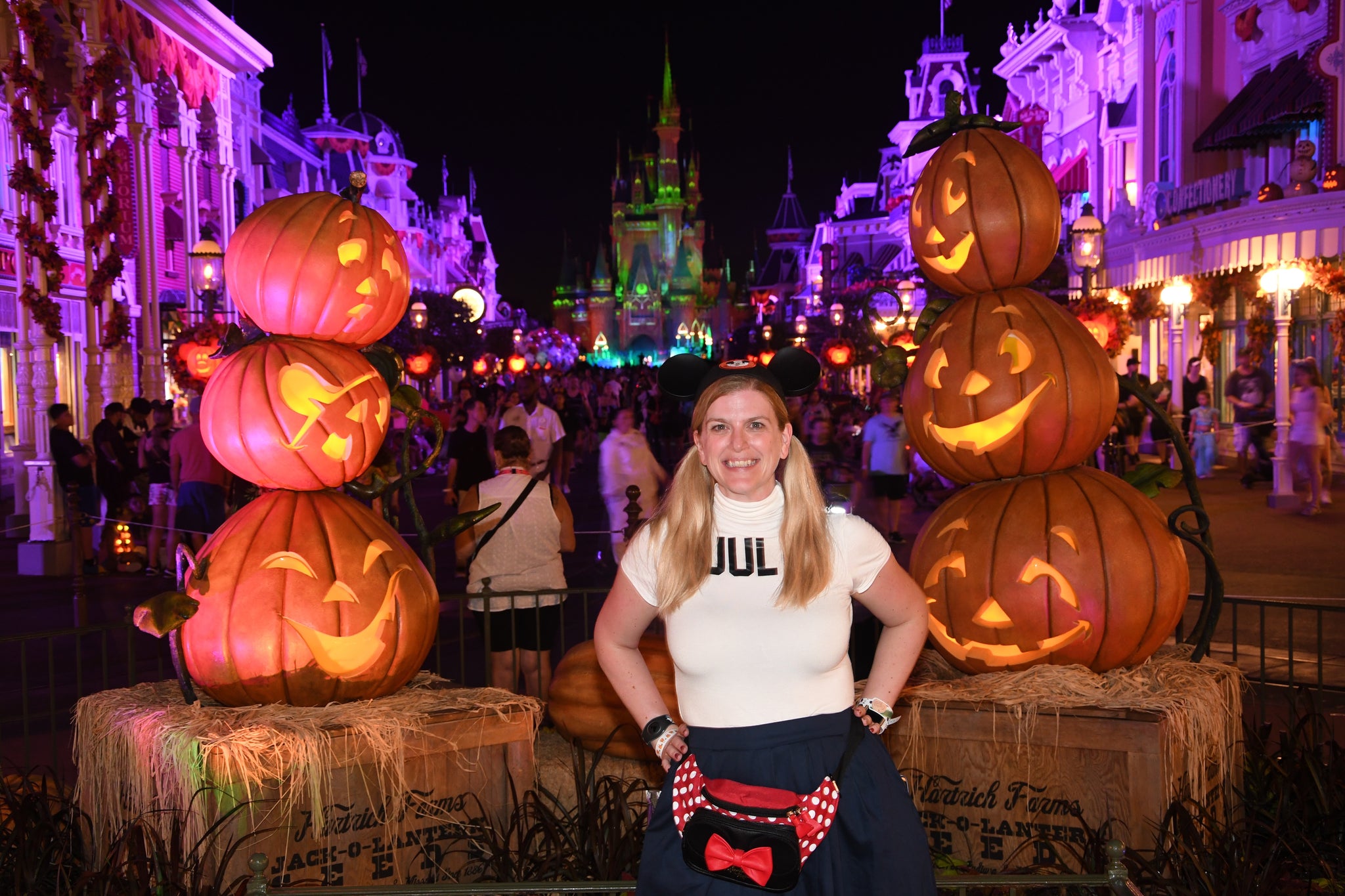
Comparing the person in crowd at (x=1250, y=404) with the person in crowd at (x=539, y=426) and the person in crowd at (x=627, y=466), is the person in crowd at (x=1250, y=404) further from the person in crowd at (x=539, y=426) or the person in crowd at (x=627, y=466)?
the person in crowd at (x=627, y=466)

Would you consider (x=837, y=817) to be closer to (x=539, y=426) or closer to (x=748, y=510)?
(x=748, y=510)

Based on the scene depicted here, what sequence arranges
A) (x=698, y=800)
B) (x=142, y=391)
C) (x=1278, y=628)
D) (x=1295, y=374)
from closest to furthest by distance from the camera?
1. (x=698, y=800)
2. (x=1278, y=628)
3. (x=1295, y=374)
4. (x=142, y=391)

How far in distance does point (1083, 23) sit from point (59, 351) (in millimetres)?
26036

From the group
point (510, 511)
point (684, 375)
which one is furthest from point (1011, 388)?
point (510, 511)

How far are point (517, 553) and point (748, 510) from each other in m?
4.12

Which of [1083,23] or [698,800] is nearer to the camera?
[698,800]

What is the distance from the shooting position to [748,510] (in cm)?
309

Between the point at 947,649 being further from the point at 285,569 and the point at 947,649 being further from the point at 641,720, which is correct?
the point at 285,569

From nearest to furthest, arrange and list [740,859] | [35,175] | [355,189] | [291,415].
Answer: [740,859], [291,415], [355,189], [35,175]

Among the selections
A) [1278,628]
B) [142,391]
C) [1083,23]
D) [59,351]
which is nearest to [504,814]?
[1278,628]

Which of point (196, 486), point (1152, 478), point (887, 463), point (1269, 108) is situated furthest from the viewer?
point (1269, 108)

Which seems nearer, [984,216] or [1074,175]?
[984,216]

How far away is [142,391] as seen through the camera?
24.1 metres

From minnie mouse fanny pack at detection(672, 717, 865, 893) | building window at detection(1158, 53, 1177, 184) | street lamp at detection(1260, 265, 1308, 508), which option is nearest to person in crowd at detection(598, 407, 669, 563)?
minnie mouse fanny pack at detection(672, 717, 865, 893)
